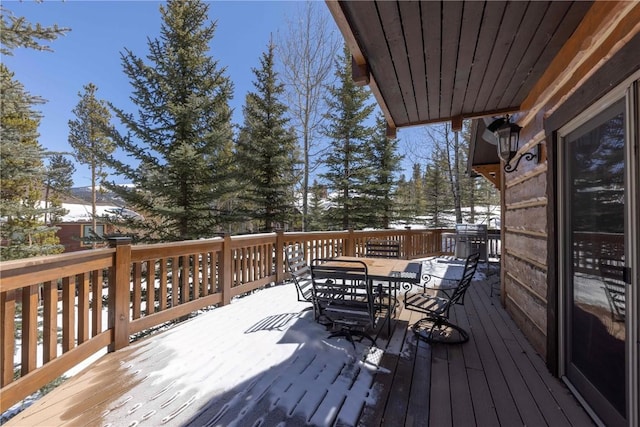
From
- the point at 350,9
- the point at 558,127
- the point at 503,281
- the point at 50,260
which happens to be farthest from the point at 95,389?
the point at 503,281

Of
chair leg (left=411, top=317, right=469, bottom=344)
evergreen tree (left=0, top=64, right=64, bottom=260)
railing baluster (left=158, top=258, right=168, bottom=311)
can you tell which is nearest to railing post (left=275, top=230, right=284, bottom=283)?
railing baluster (left=158, top=258, right=168, bottom=311)

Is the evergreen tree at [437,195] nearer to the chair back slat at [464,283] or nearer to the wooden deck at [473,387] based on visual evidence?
the chair back slat at [464,283]

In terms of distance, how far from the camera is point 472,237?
7.17 m

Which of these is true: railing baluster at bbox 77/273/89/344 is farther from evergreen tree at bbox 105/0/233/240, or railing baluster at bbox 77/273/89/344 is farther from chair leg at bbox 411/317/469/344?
evergreen tree at bbox 105/0/233/240

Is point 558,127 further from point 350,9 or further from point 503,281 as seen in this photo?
point 503,281

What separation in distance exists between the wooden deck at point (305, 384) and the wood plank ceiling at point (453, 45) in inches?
95.6

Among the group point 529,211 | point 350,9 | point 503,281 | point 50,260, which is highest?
point 350,9

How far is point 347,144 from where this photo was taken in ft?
40.7

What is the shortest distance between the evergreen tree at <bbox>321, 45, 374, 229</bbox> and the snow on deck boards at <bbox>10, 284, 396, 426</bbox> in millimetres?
9485

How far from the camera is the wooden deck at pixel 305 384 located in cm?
180

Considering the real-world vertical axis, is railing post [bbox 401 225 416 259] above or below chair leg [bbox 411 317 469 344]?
above

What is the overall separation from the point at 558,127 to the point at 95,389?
4.07 meters

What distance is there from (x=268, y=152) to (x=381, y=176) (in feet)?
17.5

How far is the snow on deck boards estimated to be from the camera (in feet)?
5.90
